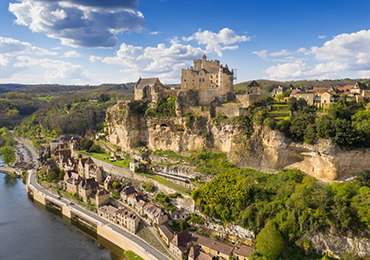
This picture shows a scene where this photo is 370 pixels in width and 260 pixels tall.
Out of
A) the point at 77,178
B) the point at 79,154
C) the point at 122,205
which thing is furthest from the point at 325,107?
the point at 79,154

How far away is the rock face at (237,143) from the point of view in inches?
896

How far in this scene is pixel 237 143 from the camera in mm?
28312

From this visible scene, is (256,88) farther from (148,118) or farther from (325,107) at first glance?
(148,118)

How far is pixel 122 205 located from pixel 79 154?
15.4 metres

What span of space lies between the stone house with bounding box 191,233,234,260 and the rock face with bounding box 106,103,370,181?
30.8 ft

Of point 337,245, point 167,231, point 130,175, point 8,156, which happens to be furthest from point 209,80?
point 8,156

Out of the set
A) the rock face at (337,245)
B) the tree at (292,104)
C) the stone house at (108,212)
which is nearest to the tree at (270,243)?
the rock face at (337,245)

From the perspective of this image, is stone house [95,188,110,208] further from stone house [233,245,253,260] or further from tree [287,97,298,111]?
tree [287,97,298,111]

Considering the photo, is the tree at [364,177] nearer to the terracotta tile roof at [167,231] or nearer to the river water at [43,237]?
the terracotta tile roof at [167,231]

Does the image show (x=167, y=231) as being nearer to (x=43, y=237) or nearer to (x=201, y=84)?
(x=43, y=237)

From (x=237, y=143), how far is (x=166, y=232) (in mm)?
11507

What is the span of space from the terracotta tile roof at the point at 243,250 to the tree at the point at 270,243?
678mm

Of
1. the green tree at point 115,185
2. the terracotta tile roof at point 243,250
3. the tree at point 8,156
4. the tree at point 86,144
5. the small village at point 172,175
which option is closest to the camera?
the terracotta tile roof at point 243,250

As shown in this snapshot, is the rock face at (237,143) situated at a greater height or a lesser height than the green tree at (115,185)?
greater
